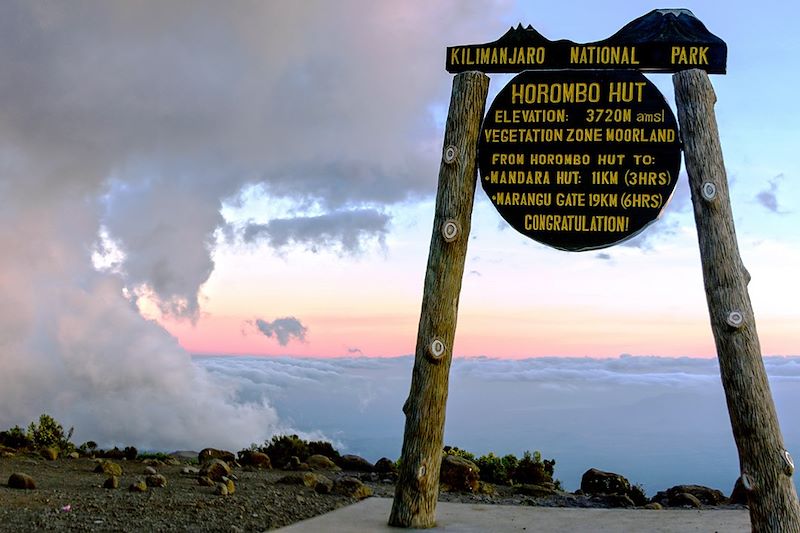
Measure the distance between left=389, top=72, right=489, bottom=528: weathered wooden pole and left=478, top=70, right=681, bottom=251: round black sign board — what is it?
312 mm

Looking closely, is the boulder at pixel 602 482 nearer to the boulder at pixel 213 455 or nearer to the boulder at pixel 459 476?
the boulder at pixel 459 476

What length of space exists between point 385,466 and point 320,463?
1.04 meters

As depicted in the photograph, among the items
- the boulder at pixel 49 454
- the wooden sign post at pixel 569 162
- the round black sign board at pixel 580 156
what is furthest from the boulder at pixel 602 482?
A: the boulder at pixel 49 454

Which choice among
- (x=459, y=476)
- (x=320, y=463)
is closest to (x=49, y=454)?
(x=320, y=463)

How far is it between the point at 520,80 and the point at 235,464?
7.53 m

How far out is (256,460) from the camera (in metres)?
13.1

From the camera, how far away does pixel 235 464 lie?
1292 cm

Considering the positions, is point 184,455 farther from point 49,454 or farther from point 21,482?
point 21,482

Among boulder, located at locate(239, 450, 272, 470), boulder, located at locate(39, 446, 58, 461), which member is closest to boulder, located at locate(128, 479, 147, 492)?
boulder, located at locate(239, 450, 272, 470)

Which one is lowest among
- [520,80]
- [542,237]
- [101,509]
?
[101,509]

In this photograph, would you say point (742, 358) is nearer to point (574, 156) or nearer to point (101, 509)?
point (574, 156)

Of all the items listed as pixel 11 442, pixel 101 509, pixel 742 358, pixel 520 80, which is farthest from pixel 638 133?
pixel 11 442

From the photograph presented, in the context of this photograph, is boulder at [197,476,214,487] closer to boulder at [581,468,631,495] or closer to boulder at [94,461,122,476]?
boulder at [94,461,122,476]

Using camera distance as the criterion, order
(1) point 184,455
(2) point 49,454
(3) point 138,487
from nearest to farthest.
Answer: (3) point 138,487 → (2) point 49,454 → (1) point 184,455
